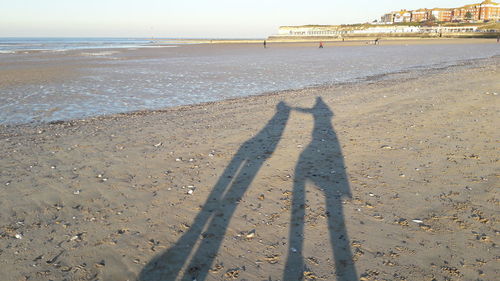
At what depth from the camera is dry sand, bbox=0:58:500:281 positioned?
379 centimetres

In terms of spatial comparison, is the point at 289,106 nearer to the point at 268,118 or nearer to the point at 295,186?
the point at 268,118

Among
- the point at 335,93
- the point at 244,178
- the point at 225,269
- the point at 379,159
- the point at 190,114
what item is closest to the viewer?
the point at 225,269

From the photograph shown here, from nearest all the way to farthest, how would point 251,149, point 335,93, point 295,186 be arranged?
point 295,186, point 251,149, point 335,93

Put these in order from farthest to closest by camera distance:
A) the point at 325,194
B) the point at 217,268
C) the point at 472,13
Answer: the point at 472,13 < the point at 325,194 < the point at 217,268

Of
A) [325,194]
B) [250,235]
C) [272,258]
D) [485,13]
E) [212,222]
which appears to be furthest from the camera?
[485,13]

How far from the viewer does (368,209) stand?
486cm

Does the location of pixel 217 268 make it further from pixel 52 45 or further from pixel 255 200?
pixel 52 45

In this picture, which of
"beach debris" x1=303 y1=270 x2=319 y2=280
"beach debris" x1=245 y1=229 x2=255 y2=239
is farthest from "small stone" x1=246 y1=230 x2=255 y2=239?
"beach debris" x1=303 y1=270 x2=319 y2=280

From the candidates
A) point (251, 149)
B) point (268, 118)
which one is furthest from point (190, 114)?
point (251, 149)

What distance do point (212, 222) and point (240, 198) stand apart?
0.78 metres

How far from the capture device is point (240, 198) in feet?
17.4

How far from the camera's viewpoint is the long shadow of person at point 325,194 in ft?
12.3

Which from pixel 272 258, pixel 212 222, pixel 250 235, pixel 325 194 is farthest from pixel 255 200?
pixel 272 258

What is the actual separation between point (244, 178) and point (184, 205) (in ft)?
4.29
